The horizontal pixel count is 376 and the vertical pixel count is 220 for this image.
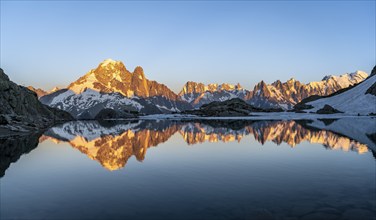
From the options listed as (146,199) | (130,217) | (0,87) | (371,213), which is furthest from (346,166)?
(0,87)

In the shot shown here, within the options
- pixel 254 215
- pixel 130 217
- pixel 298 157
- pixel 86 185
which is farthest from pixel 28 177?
pixel 298 157

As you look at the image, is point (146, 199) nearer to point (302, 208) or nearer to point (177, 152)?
point (302, 208)

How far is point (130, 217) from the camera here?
14266 mm

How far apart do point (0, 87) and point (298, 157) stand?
3585 inches

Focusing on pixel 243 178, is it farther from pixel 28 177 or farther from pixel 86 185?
pixel 28 177

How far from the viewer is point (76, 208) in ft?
52.3

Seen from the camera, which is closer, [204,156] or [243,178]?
[243,178]

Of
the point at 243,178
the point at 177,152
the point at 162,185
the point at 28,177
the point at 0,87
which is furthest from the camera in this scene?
the point at 0,87

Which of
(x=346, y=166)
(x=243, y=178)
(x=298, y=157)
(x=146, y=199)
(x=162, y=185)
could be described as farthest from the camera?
(x=298, y=157)

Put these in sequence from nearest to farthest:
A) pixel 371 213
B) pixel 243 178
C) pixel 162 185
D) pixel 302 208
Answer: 1. pixel 371 213
2. pixel 302 208
3. pixel 162 185
4. pixel 243 178

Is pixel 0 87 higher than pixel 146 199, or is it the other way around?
pixel 0 87

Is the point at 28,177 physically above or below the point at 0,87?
below

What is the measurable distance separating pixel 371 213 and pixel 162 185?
475 inches

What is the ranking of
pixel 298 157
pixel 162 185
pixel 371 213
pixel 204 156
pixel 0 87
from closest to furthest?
pixel 371 213 < pixel 162 185 < pixel 298 157 < pixel 204 156 < pixel 0 87
